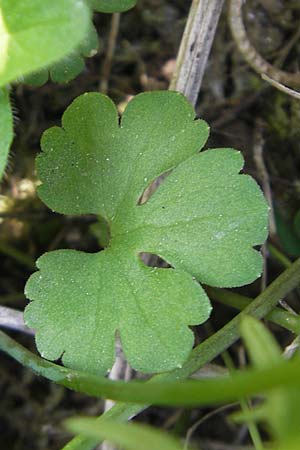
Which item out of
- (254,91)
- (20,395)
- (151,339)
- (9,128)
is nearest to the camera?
(9,128)

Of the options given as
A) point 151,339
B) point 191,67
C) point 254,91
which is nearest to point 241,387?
point 151,339

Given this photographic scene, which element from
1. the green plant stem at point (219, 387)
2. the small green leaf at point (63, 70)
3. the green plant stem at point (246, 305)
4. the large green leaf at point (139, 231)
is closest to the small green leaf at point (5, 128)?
the large green leaf at point (139, 231)

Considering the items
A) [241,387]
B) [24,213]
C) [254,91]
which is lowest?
[24,213]

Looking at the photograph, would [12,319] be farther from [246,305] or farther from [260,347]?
[260,347]

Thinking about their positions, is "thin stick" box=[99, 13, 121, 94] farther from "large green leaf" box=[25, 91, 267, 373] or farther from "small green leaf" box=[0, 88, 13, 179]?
"small green leaf" box=[0, 88, 13, 179]

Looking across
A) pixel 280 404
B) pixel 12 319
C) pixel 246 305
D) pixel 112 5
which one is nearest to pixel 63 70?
pixel 112 5

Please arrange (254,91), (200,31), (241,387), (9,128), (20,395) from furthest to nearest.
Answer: (20,395) < (254,91) < (200,31) < (9,128) < (241,387)

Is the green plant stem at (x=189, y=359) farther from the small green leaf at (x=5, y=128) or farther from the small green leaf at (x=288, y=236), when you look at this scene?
the small green leaf at (x=5, y=128)

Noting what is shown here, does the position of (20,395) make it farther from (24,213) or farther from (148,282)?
(148,282)
